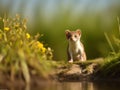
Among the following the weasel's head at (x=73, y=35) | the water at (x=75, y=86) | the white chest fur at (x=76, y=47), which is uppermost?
the weasel's head at (x=73, y=35)

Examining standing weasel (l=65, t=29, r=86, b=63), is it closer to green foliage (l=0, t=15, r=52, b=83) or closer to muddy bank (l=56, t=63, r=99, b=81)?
muddy bank (l=56, t=63, r=99, b=81)

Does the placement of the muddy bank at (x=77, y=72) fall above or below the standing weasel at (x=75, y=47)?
below

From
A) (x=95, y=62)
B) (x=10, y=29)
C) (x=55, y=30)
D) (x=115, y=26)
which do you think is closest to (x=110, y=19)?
(x=115, y=26)

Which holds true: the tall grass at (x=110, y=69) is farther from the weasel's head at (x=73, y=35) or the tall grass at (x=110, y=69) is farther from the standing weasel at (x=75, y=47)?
the weasel's head at (x=73, y=35)

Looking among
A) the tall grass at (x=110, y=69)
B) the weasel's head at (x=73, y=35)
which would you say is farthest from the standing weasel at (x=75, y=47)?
the tall grass at (x=110, y=69)

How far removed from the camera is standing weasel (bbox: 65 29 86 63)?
64.4 ft

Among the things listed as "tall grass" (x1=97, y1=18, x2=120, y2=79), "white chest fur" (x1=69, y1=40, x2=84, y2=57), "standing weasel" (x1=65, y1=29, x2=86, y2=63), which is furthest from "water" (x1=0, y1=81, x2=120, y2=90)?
"white chest fur" (x1=69, y1=40, x2=84, y2=57)

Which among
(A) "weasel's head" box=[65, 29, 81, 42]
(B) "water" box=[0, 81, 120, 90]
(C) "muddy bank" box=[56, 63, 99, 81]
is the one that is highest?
(A) "weasel's head" box=[65, 29, 81, 42]

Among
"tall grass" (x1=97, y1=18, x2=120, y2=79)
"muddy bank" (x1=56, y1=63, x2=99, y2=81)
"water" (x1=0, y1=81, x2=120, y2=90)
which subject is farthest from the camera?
"tall grass" (x1=97, y1=18, x2=120, y2=79)

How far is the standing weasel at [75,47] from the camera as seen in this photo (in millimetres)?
19641

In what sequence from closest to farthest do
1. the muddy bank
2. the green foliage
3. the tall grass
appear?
the green foliage < the muddy bank < the tall grass

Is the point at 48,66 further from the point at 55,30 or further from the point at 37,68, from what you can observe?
the point at 55,30

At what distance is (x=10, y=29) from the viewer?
16031 mm

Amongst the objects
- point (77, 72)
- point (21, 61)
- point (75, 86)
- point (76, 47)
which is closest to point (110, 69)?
point (77, 72)
